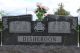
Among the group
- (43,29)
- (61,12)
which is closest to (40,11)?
(43,29)

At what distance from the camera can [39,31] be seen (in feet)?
40.7

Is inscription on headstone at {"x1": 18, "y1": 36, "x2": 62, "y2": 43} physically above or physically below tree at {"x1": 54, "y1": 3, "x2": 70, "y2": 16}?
below

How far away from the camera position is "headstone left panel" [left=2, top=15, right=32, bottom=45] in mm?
12336

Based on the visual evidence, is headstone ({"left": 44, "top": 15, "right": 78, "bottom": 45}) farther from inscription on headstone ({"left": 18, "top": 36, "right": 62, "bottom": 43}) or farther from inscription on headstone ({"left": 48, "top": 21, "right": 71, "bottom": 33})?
inscription on headstone ({"left": 18, "top": 36, "right": 62, "bottom": 43})

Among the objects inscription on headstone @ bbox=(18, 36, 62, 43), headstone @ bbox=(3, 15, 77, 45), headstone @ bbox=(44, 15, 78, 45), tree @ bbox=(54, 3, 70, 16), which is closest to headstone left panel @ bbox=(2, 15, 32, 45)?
headstone @ bbox=(3, 15, 77, 45)

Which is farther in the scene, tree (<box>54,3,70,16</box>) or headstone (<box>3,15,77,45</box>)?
tree (<box>54,3,70,16</box>)

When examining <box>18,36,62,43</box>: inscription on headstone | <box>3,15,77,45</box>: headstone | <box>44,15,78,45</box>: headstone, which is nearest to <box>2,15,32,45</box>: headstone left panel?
<box>3,15,77,45</box>: headstone

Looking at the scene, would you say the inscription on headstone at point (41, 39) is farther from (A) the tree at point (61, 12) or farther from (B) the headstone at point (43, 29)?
(A) the tree at point (61, 12)

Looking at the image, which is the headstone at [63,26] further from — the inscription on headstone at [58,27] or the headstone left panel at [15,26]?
the headstone left panel at [15,26]

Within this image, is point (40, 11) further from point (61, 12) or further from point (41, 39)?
point (61, 12)

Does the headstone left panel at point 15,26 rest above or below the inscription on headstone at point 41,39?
above

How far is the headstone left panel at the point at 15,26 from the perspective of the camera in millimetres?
12336

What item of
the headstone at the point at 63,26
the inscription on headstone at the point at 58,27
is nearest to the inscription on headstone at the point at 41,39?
the headstone at the point at 63,26

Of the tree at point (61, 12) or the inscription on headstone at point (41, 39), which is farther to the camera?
the tree at point (61, 12)
